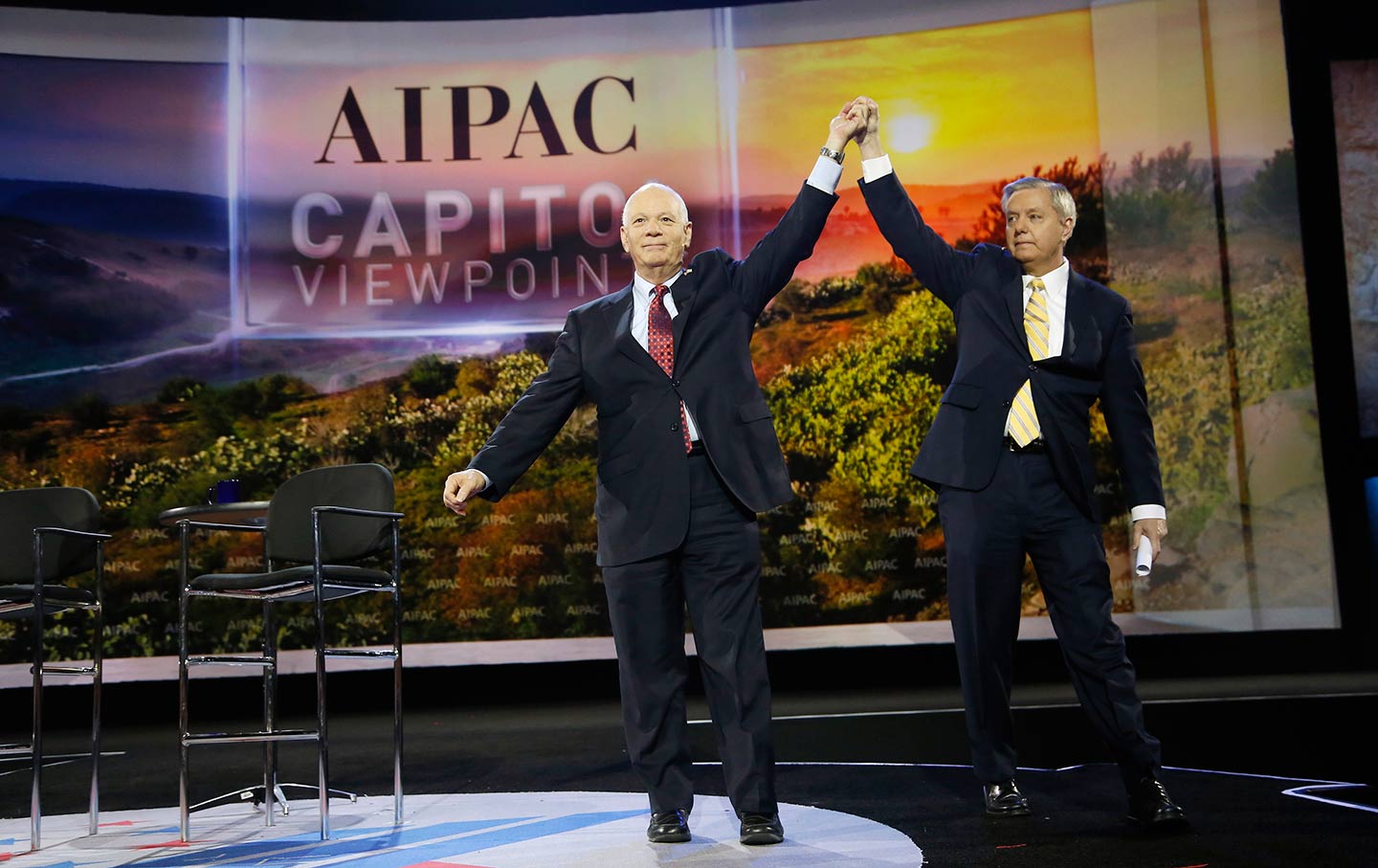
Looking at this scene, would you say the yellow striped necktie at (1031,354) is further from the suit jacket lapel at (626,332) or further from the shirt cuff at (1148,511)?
the suit jacket lapel at (626,332)

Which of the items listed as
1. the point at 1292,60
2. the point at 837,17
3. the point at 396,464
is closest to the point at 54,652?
the point at 396,464

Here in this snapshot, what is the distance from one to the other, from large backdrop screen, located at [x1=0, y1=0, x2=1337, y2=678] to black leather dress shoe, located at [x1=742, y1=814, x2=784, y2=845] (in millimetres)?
3286

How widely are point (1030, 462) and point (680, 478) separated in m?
0.84

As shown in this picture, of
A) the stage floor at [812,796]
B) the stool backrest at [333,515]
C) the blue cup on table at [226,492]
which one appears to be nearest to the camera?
the stage floor at [812,796]

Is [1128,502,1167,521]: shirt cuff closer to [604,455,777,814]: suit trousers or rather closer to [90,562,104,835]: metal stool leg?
[604,455,777,814]: suit trousers

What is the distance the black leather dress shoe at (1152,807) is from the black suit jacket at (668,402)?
102 centimetres

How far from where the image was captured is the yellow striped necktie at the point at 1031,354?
2.76 m

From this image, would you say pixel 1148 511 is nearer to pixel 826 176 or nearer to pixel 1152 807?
pixel 1152 807

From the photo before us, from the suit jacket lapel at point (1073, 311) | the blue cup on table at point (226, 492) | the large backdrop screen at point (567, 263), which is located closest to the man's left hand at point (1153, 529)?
the suit jacket lapel at point (1073, 311)

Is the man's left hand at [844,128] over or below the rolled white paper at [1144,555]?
over

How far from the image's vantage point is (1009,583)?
2783 millimetres

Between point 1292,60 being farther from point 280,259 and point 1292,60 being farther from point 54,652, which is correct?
point 54,652

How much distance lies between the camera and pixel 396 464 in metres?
5.92

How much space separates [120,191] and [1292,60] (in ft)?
19.7
